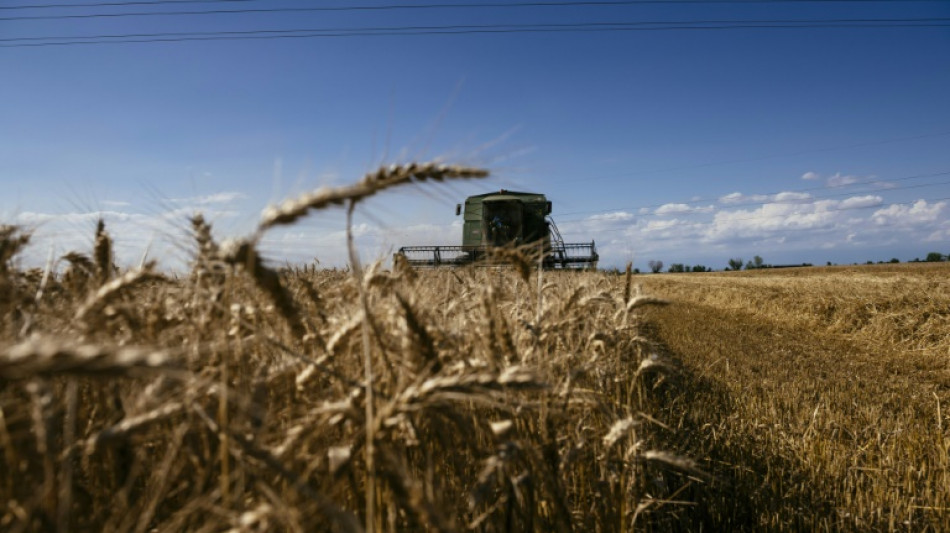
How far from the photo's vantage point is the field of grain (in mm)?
3068

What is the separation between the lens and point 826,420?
14.7 ft

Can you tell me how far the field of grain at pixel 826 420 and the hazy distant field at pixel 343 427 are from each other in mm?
33

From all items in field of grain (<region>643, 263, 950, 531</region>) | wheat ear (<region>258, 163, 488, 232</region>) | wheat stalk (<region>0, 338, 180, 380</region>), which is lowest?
field of grain (<region>643, 263, 950, 531</region>)

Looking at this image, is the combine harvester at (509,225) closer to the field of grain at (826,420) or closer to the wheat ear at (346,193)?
the field of grain at (826,420)

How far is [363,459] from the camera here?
1.52 meters

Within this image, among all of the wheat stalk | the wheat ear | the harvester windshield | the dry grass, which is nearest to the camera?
the wheat stalk

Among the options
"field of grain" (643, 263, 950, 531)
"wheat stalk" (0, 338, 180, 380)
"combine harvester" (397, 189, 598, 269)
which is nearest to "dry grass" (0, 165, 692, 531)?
"wheat stalk" (0, 338, 180, 380)

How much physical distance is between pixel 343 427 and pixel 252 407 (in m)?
0.38

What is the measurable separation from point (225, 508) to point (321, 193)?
0.65 m

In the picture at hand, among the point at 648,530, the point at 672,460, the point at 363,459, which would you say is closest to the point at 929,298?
the point at 648,530

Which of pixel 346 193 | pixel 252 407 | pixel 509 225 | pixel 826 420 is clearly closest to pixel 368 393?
pixel 252 407

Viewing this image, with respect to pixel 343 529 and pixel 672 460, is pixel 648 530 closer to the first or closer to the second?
pixel 672 460

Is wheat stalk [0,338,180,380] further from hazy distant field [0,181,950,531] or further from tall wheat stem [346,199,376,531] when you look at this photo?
tall wheat stem [346,199,376,531]

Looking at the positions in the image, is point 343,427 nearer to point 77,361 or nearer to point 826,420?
point 77,361
